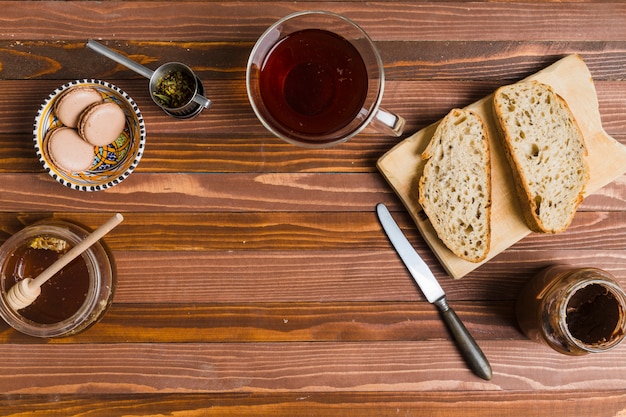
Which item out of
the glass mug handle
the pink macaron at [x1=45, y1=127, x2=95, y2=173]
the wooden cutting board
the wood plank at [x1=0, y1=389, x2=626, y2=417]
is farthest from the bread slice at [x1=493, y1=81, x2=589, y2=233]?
the pink macaron at [x1=45, y1=127, x2=95, y2=173]

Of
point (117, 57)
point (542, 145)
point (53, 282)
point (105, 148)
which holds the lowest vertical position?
point (542, 145)

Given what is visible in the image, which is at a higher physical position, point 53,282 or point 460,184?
point 53,282

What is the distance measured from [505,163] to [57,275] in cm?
79

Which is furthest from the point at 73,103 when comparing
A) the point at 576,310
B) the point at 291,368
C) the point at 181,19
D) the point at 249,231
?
the point at 576,310

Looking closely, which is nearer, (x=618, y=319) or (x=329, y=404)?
(x=618, y=319)

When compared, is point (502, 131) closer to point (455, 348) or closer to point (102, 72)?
point (455, 348)

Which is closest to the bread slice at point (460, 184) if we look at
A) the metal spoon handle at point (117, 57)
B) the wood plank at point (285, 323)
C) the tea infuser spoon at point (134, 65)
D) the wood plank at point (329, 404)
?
the wood plank at point (285, 323)

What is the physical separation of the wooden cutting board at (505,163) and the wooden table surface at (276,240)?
0.03 metres

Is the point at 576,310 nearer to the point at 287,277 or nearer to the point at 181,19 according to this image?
the point at 287,277

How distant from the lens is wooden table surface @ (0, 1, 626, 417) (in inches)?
40.2

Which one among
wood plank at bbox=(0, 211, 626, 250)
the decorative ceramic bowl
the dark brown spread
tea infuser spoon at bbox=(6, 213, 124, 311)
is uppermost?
the decorative ceramic bowl

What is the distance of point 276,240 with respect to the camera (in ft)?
3.39

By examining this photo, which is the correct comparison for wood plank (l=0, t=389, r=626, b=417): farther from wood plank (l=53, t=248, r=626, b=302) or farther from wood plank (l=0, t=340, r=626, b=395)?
wood plank (l=53, t=248, r=626, b=302)

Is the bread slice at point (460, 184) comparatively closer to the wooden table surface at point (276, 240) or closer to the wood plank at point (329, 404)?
the wooden table surface at point (276, 240)
